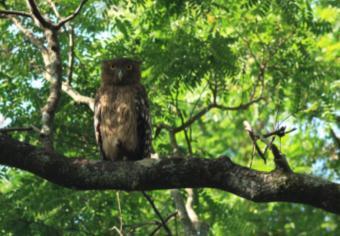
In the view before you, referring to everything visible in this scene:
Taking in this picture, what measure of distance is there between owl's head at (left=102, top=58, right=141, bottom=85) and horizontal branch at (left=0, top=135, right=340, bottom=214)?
2.72 metres

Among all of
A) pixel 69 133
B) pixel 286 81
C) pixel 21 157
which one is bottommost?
pixel 21 157

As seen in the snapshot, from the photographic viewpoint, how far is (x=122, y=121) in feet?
23.9

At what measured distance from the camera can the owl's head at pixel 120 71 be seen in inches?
303

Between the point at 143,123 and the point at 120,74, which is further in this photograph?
the point at 120,74

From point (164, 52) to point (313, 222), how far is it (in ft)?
13.3

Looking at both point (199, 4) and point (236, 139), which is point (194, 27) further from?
point (236, 139)

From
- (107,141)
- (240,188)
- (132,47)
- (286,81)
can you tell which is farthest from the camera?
(286,81)

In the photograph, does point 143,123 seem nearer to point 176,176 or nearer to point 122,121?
point 122,121

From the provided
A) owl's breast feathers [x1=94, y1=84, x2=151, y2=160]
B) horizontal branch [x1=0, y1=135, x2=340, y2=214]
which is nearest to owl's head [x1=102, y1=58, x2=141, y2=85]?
owl's breast feathers [x1=94, y1=84, x2=151, y2=160]

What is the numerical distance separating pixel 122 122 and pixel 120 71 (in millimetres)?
732

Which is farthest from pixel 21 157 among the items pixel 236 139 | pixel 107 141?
pixel 236 139

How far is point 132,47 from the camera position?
8898mm

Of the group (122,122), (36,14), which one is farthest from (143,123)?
(36,14)

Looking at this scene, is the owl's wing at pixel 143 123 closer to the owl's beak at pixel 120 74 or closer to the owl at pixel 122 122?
the owl at pixel 122 122
